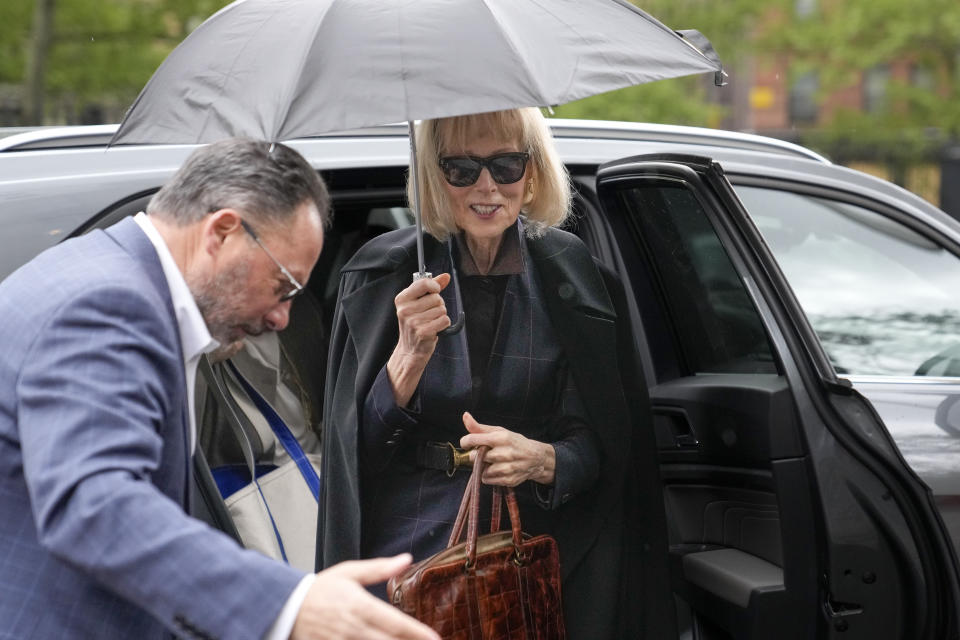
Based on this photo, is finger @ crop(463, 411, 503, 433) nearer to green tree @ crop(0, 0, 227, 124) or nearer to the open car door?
the open car door

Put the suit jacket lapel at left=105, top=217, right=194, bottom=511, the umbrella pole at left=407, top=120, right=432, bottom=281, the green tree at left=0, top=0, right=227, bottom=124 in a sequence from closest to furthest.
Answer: the suit jacket lapel at left=105, top=217, right=194, bottom=511 → the umbrella pole at left=407, top=120, right=432, bottom=281 → the green tree at left=0, top=0, right=227, bottom=124

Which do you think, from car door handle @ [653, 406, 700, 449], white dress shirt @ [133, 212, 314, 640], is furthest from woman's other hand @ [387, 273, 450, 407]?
car door handle @ [653, 406, 700, 449]

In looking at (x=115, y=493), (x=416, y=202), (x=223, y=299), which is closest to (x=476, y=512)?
(x=416, y=202)

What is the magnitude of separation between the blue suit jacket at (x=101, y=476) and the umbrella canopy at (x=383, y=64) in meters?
0.56

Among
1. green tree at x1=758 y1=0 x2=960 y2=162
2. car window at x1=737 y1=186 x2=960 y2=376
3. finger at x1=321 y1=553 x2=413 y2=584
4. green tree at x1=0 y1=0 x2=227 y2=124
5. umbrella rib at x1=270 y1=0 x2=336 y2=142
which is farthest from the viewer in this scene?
green tree at x1=758 y1=0 x2=960 y2=162

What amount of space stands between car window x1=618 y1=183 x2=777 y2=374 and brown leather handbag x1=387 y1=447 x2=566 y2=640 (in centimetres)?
77

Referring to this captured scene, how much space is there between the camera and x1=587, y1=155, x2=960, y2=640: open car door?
2701mm

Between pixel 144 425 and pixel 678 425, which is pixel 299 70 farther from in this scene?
pixel 678 425

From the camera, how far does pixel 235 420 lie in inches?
119

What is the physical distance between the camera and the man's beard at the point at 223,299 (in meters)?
1.92

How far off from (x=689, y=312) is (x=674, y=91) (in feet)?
42.9

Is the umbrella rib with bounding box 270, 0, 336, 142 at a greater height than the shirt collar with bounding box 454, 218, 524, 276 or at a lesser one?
greater

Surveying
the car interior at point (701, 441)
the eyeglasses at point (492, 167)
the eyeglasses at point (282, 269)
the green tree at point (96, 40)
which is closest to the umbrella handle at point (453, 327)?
the eyeglasses at point (492, 167)

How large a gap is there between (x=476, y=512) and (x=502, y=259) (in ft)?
2.06
